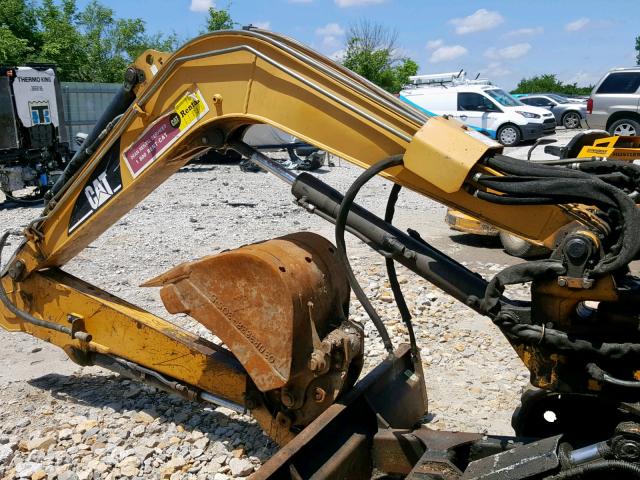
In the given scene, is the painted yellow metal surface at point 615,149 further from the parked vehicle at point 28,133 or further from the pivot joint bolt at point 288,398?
the parked vehicle at point 28,133

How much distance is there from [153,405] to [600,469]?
119 inches

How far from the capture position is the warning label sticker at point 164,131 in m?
3.36

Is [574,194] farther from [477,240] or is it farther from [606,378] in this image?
[477,240]

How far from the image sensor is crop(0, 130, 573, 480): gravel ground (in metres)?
3.87

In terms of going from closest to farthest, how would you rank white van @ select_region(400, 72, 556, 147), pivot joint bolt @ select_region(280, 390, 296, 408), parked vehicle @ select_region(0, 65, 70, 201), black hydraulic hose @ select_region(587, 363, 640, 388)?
black hydraulic hose @ select_region(587, 363, 640, 388)
pivot joint bolt @ select_region(280, 390, 296, 408)
parked vehicle @ select_region(0, 65, 70, 201)
white van @ select_region(400, 72, 556, 147)

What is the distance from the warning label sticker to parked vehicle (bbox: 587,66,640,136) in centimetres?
1654

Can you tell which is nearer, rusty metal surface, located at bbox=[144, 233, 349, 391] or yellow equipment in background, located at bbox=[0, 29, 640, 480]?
yellow equipment in background, located at bbox=[0, 29, 640, 480]

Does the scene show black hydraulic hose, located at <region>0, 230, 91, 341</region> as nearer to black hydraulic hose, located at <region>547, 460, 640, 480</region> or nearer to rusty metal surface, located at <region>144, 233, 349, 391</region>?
rusty metal surface, located at <region>144, 233, 349, 391</region>

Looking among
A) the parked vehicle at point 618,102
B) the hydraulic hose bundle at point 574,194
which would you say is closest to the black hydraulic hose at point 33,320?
the hydraulic hose bundle at point 574,194

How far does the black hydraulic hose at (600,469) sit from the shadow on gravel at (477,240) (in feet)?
23.2

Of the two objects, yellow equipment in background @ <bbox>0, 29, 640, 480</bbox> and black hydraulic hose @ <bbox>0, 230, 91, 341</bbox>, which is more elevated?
yellow equipment in background @ <bbox>0, 29, 640, 480</bbox>

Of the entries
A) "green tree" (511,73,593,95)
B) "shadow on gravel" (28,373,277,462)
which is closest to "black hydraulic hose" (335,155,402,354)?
"shadow on gravel" (28,373,277,462)

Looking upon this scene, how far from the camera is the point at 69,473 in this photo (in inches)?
A: 146

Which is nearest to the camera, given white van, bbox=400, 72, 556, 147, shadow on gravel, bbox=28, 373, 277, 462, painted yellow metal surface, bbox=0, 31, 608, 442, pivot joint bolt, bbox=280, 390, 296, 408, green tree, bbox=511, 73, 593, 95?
painted yellow metal surface, bbox=0, 31, 608, 442
